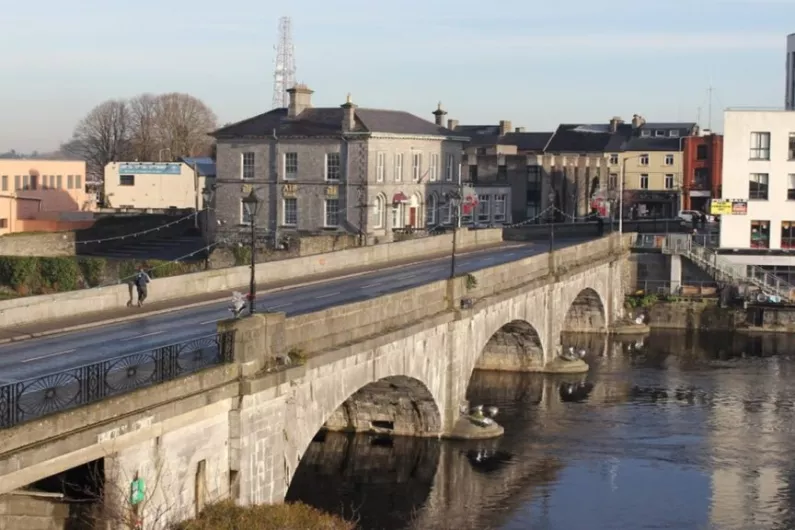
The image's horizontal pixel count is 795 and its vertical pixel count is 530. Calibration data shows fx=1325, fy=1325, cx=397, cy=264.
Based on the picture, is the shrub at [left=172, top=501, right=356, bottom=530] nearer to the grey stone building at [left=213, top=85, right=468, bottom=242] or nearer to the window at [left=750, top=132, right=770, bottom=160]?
the grey stone building at [left=213, top=85, right=468, bottom=242]

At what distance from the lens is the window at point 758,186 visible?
92938mm

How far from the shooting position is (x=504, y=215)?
11638cm

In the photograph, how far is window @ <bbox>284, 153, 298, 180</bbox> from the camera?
90.9 m

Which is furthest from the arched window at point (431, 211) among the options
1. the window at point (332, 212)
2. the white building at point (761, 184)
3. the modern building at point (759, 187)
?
the white building at point (761, 184)

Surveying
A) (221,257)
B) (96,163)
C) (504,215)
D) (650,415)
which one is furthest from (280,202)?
(96,163)

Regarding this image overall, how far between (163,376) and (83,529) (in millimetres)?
3951

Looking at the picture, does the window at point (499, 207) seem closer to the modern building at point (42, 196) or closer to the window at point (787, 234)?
the window at point (787, 234)

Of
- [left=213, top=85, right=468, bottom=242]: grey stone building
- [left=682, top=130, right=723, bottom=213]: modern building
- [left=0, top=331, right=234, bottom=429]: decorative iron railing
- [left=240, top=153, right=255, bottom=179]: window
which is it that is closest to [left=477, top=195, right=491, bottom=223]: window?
[left=213, top=85, right=468, bottom=242]: grey stone building

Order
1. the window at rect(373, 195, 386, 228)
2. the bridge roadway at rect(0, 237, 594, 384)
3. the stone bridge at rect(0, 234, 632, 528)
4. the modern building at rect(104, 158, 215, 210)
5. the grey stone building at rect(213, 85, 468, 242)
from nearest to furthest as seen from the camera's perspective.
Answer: the stone bridge at rect(0, 234, 632, 528)
the bridge roadway at rect(0, 237, 594, 384)
the grey stone building at rect(213, 85, 468, 242)
the window at rect(373, 195, 386, 228)
the modern building at rect(104, 158, 215, 210)

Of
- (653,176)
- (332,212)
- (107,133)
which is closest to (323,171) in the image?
(332,212)

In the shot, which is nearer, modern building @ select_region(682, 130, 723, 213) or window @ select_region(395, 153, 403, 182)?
→ window @ select_region(395, 153, 403, 182)

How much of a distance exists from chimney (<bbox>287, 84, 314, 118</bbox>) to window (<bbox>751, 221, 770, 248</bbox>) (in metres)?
32.5

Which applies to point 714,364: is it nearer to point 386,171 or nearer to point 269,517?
point 386,171

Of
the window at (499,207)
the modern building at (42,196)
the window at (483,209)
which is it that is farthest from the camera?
the window at (499,207)
